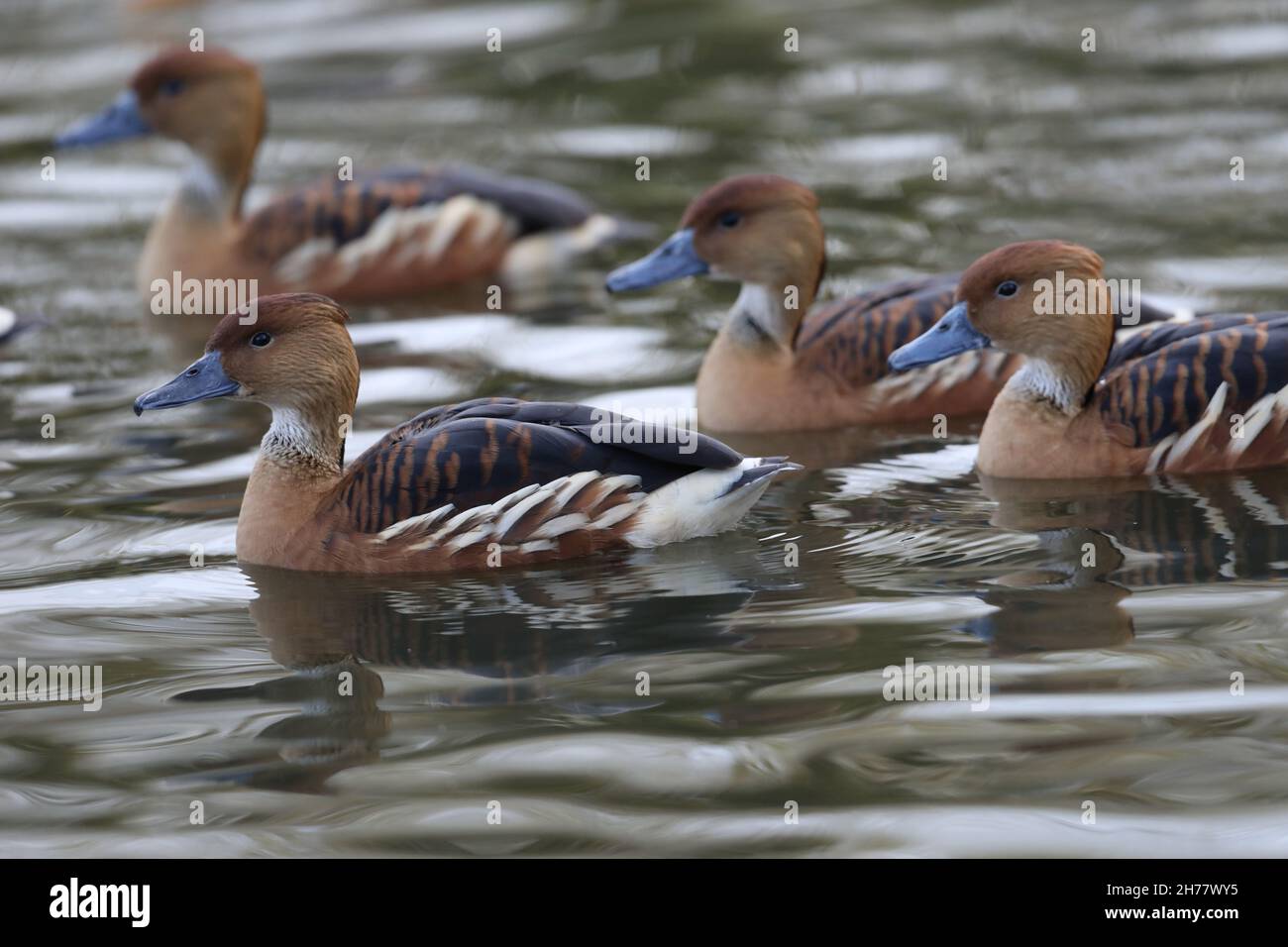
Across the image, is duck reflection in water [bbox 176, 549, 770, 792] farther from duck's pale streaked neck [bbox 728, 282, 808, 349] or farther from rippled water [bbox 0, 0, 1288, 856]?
duck's pale streaked neck [bbox 728, 282, 808, 349]

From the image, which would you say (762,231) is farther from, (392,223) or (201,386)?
(392,223)

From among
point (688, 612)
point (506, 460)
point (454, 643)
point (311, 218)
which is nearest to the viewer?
point (454, 643)

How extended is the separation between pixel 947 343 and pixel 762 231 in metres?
1.37

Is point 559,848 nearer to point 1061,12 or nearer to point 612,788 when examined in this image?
point 612,788

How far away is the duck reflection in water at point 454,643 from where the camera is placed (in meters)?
6.34

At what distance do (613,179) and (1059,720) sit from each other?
880 cm

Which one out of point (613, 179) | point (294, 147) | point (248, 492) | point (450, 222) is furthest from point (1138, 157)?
point (248, 492)

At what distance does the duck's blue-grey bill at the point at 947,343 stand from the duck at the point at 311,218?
169 inches

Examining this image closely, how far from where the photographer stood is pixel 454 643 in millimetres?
7098

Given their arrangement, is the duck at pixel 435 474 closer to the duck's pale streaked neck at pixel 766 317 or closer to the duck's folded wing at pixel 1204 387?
the duck's folded wing at pixel 1204 387

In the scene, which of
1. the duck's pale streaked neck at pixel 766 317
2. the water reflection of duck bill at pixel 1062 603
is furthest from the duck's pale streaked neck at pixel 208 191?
the water reflection of duck bill at pixel 1062 603

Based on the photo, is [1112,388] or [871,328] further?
[871,328]

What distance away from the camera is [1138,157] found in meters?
13.9

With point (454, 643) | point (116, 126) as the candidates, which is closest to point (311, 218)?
point (116, 126)
